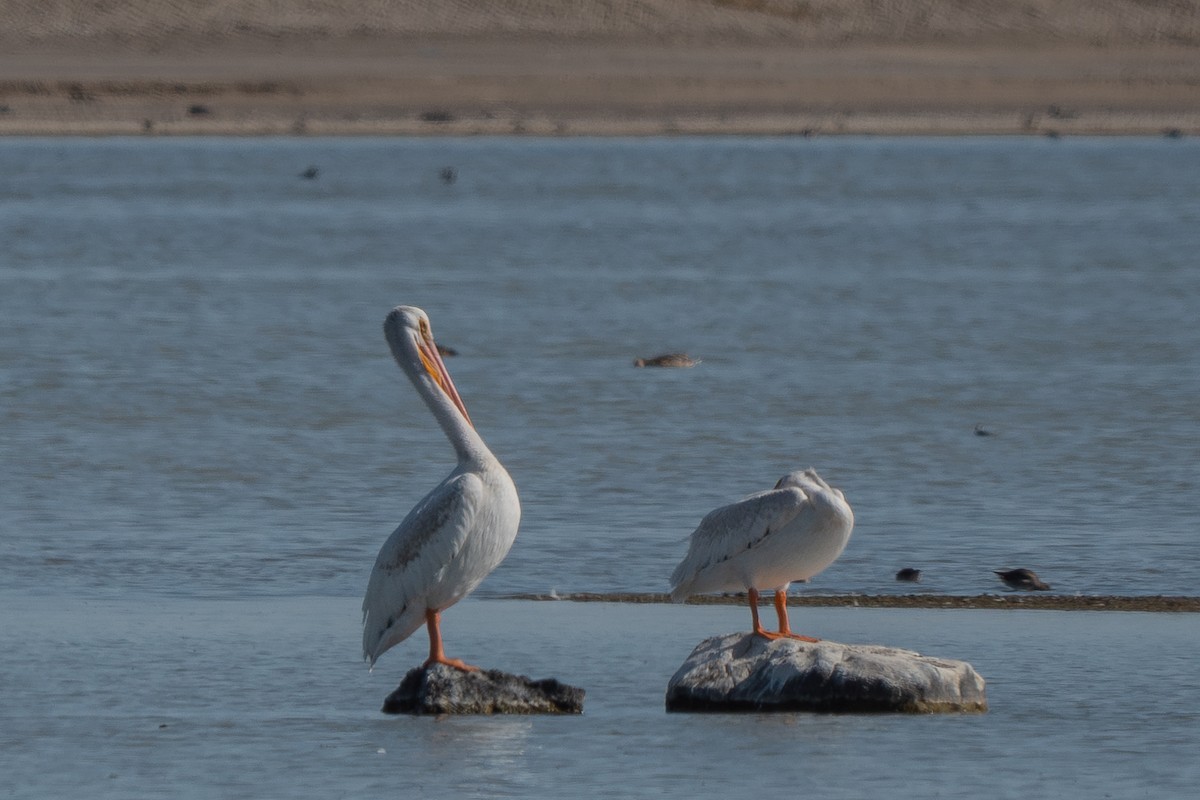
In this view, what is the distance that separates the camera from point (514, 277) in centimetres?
2469

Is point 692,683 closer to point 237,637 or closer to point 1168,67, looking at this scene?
point 237,637

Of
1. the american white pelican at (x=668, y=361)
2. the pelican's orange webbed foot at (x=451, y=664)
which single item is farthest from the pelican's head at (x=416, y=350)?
the american white pelican at (x=668, y=361)

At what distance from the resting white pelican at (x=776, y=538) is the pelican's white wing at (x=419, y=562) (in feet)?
2.32

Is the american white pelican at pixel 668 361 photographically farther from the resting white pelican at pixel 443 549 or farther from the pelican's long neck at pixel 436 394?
the resting white pelican at pixel 443 549

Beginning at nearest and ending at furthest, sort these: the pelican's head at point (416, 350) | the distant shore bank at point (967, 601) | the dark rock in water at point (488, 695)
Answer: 1. the dark rock in water at point (488, 695)
2. the pelican's head at point (416, 350)
3. the distant shore bank at point (967, 601)

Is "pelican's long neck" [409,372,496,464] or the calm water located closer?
the calm water

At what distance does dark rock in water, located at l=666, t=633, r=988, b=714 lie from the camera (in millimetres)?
6859

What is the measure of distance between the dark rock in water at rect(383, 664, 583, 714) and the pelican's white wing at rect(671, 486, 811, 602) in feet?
1.81

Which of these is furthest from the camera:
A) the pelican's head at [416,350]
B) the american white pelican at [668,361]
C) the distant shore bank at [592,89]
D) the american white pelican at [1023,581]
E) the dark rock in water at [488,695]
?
the distant shore bank at [592,89]

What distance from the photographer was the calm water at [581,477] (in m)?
6.56

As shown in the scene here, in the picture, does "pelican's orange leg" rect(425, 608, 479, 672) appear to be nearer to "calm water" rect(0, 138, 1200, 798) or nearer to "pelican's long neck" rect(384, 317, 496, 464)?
"calm water" rect(0, 138, 1200, 798)

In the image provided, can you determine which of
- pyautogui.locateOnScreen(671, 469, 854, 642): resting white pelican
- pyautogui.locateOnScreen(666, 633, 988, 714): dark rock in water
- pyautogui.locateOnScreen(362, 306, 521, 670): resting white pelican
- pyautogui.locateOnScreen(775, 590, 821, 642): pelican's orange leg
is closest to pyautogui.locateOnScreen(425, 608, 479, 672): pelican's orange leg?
pyautogui.locateOnScreen(362, 306, 521, 670): resting white pelican

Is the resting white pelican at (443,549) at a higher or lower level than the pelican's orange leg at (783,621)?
higher

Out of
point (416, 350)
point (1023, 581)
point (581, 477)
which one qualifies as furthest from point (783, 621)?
point (581, 477)
